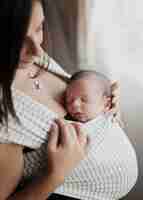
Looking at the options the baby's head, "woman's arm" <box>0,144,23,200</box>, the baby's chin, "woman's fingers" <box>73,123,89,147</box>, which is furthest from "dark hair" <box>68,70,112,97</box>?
"woman's arm" <box>0,144,23,200</box>

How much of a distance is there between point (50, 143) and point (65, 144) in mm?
41

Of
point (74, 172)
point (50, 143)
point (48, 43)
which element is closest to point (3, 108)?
point (50, 143)

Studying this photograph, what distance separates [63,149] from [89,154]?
0.11 metres

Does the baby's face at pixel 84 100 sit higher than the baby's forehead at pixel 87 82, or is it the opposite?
the baby's forehead at pixel 87 82

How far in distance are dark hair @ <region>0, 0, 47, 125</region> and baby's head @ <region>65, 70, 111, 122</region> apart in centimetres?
33

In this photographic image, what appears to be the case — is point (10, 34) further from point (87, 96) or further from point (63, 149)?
point (87, 96)

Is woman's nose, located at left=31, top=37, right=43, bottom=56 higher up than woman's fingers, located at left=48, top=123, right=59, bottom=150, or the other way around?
woman's nose, located at left=31, top=37, right=43, bottom=56

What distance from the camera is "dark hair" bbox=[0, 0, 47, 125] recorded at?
75cm

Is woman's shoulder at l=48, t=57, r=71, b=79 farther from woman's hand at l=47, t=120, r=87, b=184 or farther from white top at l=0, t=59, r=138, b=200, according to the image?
woman's hand at l=47, t=120, r=87, b=184

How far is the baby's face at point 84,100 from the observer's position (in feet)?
3.76

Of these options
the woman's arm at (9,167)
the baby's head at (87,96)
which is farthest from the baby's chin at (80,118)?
the woman's arm at (9,167)

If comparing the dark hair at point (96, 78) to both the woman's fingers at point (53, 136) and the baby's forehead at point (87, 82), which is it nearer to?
the baby's forehead at point (87, 82)

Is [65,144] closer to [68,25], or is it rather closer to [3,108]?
[3,108]

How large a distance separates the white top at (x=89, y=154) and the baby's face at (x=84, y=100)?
6cm
